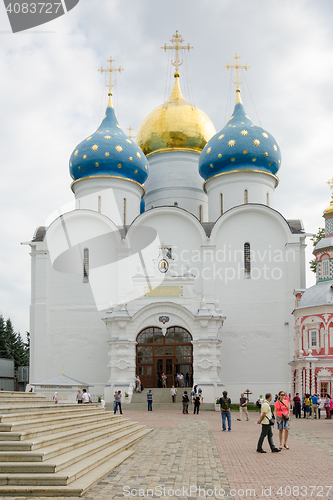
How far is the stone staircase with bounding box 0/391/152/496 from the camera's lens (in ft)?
19.8

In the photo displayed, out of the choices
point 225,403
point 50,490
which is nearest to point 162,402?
point 225,403

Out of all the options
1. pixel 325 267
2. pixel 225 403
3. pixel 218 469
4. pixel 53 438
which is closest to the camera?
pixel 53 438

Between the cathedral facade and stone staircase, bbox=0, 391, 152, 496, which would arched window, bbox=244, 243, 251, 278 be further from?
stone staircase, bbox=0, 391, 152, 496

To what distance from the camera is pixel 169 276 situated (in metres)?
23.2

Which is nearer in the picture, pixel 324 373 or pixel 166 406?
pixel 324 373

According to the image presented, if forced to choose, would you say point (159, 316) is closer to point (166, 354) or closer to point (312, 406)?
point (166, 354)

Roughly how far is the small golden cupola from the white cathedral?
320cm

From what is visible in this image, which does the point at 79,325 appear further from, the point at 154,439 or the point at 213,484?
the point at 213,484

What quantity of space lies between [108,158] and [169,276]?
7.11 metres

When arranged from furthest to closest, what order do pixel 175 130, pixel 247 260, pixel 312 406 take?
pixel 175 130, pixel 247 260, pixel 312 406

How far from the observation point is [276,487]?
6.52 m

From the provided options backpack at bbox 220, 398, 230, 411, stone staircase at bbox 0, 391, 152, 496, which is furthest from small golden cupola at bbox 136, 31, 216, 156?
stone staircase at bbox 0, 391, 152, 496

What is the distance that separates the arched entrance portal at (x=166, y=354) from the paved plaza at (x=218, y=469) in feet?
34.1

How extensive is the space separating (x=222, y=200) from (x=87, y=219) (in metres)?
6.28
